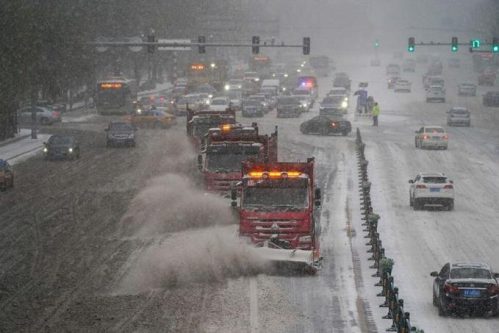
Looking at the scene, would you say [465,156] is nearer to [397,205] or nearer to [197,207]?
[397,205]

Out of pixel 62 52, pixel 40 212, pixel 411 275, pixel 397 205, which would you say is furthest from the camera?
pixel 62 52

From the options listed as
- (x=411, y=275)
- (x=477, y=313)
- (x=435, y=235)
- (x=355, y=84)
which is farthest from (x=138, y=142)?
(x=355, y=84)

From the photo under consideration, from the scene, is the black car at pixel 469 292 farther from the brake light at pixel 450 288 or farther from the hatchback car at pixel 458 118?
the hatchback car at pixel 458 118

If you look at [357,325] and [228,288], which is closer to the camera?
[357,325]

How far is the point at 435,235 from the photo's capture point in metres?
38.8

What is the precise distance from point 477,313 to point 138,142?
4629 centimetres

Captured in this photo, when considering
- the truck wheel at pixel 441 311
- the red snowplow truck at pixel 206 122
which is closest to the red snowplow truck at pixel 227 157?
the red snowplow truck at pixel 206 122

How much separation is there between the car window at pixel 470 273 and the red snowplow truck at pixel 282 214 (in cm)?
540

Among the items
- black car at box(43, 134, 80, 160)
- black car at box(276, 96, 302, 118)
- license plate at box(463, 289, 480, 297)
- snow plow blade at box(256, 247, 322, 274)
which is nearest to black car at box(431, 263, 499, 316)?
license plate at box(463, 289, 480, 297)

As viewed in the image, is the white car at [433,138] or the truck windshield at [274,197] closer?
the truck windshield at [274,197]

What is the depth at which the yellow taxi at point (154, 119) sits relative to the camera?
80.9 m

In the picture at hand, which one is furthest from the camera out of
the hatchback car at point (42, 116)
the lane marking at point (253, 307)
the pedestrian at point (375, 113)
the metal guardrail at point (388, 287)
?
the hatchback car at point (42, 116)

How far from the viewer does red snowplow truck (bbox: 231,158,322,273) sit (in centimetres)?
3098

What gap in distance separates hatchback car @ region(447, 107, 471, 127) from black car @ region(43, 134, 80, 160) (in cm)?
3136
